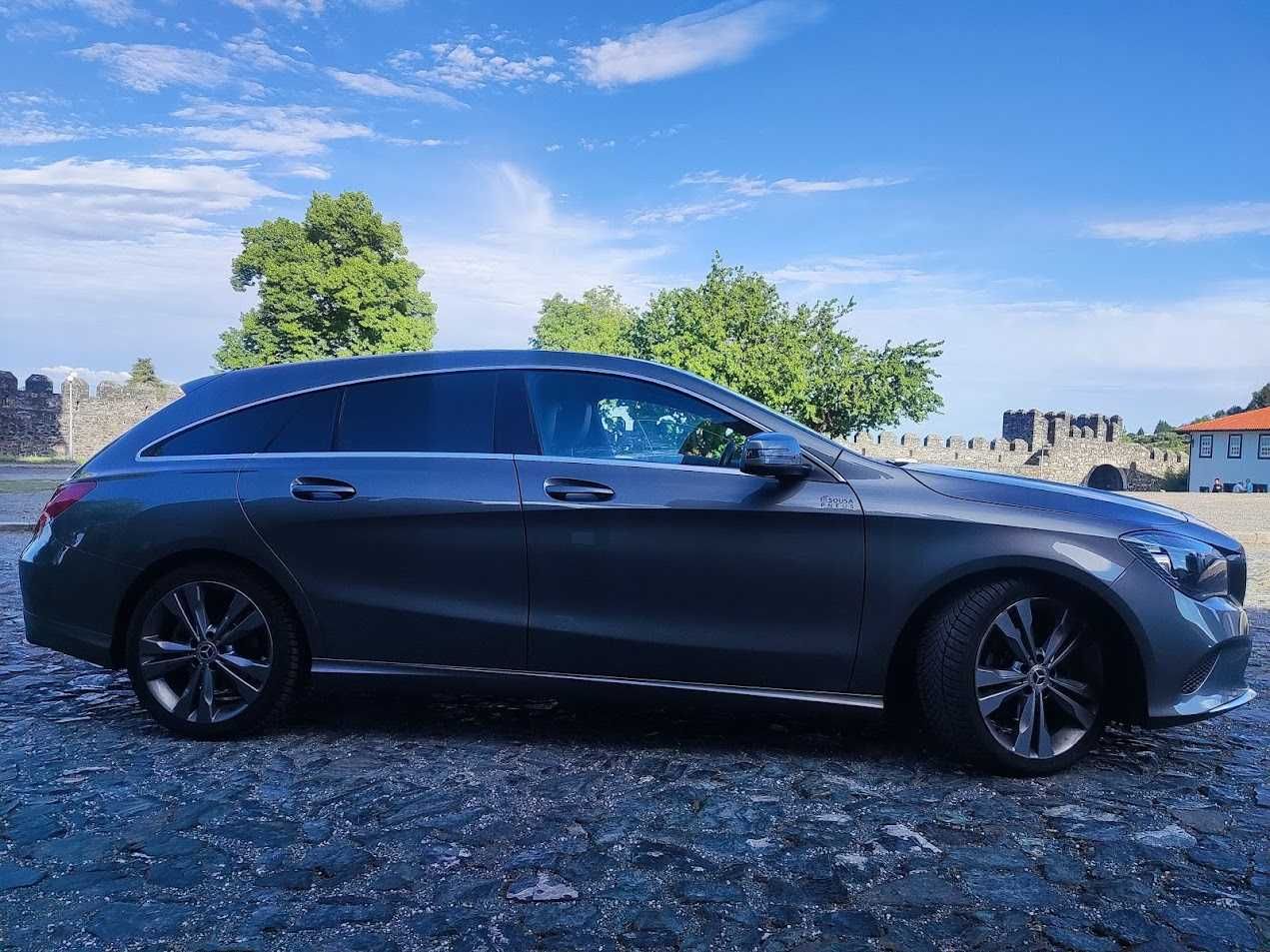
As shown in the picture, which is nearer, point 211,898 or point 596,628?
point 211,898

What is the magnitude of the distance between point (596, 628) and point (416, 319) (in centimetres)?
4883

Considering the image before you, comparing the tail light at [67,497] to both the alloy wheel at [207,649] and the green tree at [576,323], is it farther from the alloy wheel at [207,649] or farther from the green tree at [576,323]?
the green tree at [576,323]

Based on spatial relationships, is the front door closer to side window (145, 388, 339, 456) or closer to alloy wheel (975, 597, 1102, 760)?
alloy wheel (975, 597, 1102, 760)

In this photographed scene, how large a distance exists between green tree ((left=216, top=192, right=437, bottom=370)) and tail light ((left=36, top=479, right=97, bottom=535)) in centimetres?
4285

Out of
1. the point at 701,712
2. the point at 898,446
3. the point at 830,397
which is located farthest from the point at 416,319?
the point at 701,712

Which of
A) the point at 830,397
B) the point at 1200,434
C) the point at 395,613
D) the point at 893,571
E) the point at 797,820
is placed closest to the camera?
the point at 797,820

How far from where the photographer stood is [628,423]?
4.02m

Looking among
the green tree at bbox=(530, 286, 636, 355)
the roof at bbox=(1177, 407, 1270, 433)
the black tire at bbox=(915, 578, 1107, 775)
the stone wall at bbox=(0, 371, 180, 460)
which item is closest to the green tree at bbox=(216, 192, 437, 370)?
the stone wall at bbox=(0, 371, 180, 460)

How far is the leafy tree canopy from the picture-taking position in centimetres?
4341

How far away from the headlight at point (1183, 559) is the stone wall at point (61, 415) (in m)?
47.7

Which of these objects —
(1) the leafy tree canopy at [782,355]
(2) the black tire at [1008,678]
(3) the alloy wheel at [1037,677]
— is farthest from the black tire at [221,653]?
(1) the leafy tree canopy at [782,355]

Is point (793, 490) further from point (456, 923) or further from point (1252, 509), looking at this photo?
point (1252, 509)

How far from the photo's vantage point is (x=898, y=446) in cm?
5081

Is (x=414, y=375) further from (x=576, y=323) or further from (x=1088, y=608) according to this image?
(x=576, y=323)
